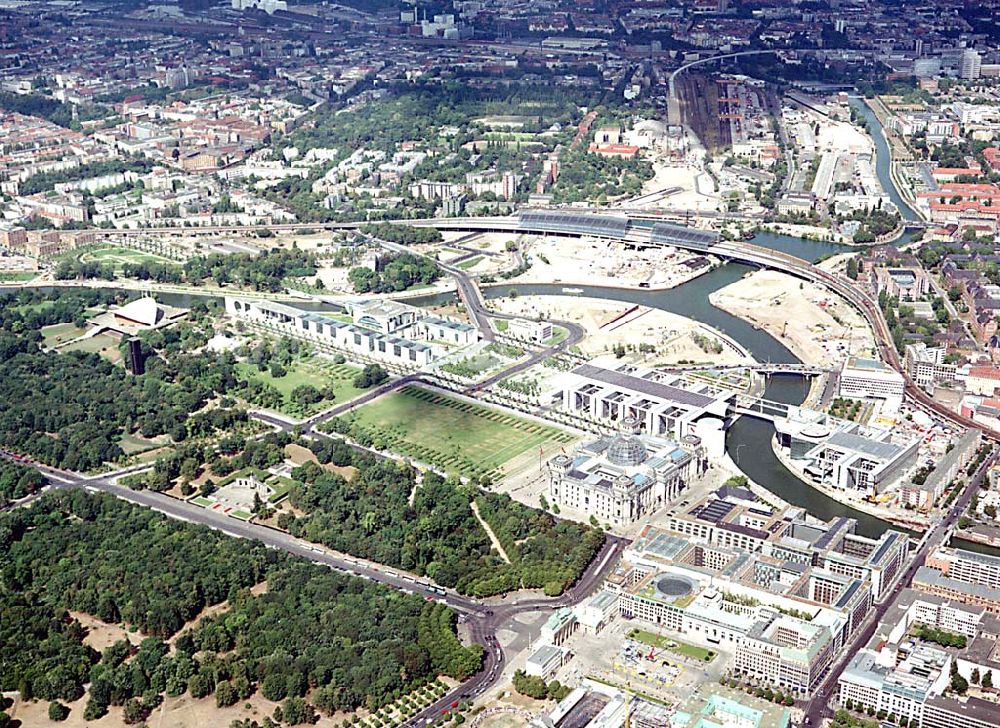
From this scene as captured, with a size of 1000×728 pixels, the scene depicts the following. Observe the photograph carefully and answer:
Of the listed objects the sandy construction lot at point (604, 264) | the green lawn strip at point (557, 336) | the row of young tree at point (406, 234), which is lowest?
the green lawn strip at point (557, 336)

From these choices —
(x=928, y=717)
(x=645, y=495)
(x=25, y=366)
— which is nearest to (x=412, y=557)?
(x=645, y=495)

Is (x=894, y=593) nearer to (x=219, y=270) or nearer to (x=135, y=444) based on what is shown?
(x=135, y=444)

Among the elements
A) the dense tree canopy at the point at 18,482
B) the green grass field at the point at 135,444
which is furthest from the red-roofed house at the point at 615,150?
the dense tree canopy at the point at 18,482

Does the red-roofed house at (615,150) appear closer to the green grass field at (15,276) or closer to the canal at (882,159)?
the canal at (882,159)

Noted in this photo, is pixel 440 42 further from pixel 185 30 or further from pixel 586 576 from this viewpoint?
pixel 586 576

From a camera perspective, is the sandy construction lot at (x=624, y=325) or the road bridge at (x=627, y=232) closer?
the sandy construction lot at (x=624, y=325)

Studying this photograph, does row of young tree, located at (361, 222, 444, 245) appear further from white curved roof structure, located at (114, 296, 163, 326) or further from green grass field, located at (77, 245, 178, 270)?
white curved roof structure, located at (114, 296, 163, 326)
